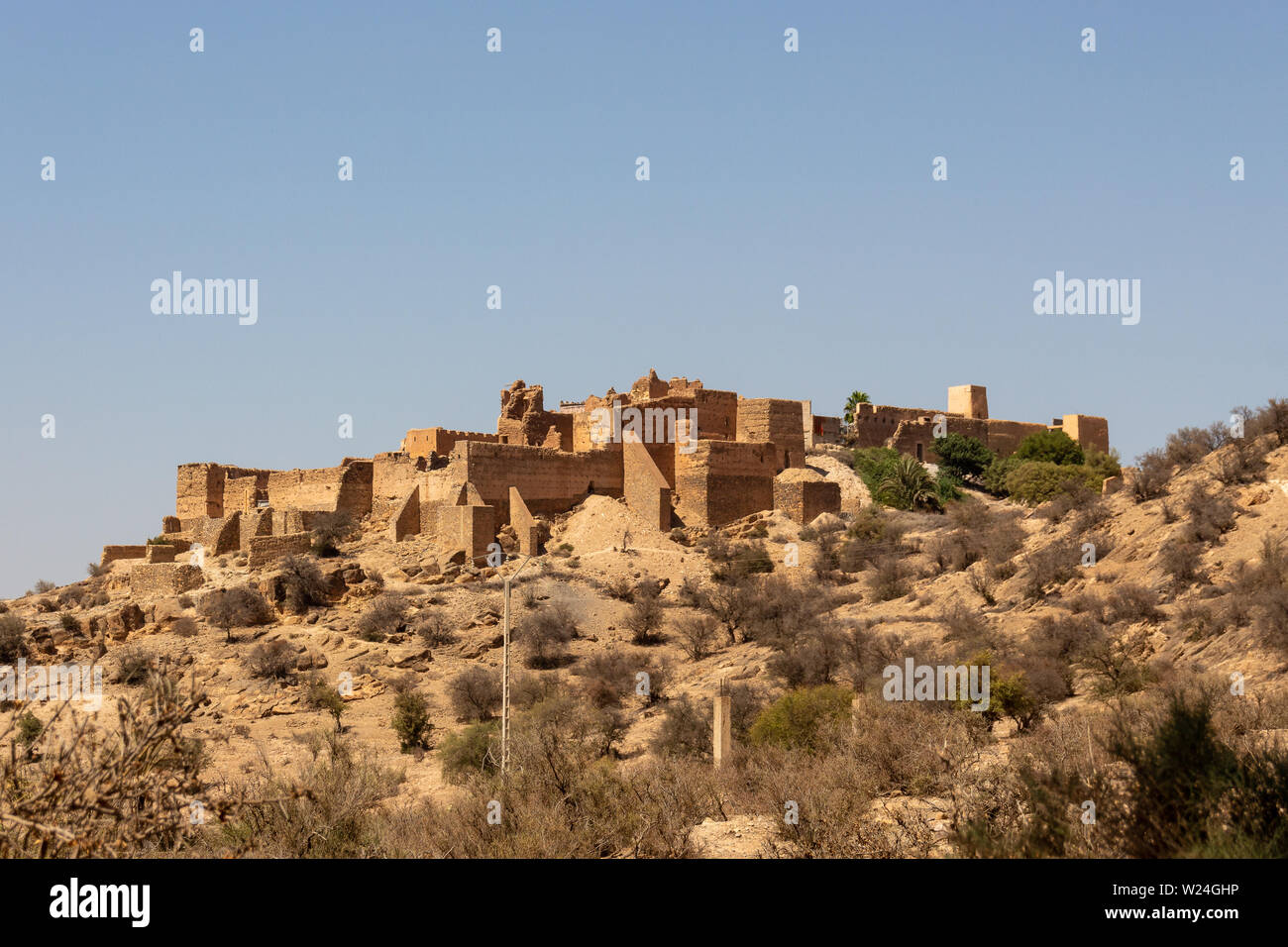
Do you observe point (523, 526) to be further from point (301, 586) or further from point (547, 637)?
point (301, 586)

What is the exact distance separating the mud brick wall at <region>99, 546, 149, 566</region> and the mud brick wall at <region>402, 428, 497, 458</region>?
8.34 metres

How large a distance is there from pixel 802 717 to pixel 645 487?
1535cm

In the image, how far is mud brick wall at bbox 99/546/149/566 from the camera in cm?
3794

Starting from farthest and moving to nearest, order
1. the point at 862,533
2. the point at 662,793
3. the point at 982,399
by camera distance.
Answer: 1. the point at 982,399
2. the point at 862,533
3. the point at 662,793

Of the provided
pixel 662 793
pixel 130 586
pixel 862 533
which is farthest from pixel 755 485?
pixel 662 793

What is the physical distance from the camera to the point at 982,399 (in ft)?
191

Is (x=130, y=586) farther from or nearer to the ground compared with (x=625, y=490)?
nearer to the ground

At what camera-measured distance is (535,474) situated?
112ft

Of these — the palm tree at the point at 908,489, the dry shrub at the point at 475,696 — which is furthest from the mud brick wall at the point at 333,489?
the palm tree at the point at 908,489

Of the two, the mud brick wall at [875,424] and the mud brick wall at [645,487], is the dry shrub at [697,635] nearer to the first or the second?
the mud brick wall at [645,487]

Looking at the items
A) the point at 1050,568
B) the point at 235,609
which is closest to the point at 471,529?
the point at 235,609
